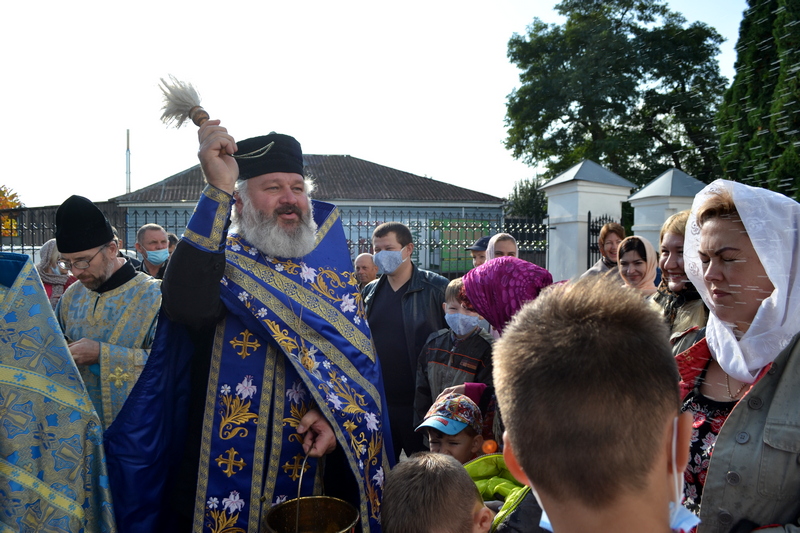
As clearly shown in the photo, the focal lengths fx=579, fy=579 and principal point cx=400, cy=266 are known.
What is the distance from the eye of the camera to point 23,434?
184 cm

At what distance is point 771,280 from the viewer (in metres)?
1.66

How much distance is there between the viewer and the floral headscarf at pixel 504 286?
234 cm

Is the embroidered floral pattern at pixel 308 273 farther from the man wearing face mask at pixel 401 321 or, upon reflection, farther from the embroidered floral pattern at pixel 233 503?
the man wearing face mask at pixel 401 321

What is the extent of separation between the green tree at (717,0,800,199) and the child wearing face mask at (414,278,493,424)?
5.86ft

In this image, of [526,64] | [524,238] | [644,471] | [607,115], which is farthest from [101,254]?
[526,64]

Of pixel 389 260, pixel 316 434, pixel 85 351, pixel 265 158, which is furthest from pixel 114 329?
pixel 389 260

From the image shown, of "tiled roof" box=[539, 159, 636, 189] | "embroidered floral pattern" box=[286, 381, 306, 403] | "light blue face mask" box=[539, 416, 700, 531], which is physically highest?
"tiled roof" box=[539, 159, 636, 189]

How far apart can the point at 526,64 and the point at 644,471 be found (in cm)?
3034

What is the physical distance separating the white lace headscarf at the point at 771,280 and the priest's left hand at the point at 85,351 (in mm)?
2580

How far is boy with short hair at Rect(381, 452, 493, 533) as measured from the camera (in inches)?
71.6

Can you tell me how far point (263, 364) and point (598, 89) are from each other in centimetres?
2310

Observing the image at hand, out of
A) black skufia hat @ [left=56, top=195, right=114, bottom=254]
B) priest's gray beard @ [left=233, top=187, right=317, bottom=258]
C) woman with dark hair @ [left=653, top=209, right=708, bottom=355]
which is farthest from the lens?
woman with dark hair @ [left=653, top=209, right=708, bottom=355]

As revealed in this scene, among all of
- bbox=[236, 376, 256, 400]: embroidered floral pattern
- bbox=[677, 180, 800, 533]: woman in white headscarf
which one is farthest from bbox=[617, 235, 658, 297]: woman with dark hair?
bbox=[236, 376, 256, 400]: embroidered floral pattern

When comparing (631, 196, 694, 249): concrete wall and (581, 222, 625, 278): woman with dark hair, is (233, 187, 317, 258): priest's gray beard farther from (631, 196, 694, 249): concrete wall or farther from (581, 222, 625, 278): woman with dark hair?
(631, 196, 694, 249): concrete wall
